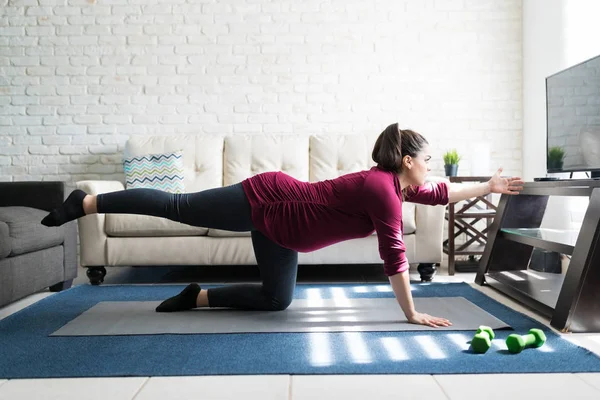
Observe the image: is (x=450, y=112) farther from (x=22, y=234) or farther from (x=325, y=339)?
(x=22, y=234)

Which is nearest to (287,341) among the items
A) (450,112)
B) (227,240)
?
(227,240)

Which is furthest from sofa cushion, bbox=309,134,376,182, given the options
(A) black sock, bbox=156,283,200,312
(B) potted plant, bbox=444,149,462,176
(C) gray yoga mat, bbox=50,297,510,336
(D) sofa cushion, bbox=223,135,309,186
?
(A) black sock, bbox=156,283,200,312

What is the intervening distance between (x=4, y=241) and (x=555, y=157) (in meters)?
2.57

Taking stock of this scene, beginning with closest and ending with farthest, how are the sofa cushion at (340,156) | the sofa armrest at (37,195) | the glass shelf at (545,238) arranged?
the glass shelf at (545,238) → the sofa armrest at (37,195) → the sofa cushion at (340,156)

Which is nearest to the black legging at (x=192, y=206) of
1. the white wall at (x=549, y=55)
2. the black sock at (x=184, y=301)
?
the black sock at (x=184, y=301)

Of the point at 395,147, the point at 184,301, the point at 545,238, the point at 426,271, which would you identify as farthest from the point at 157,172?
the point at 545,238

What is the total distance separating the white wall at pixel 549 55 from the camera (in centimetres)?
304

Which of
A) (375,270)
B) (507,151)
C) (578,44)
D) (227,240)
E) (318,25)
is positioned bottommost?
(375,270)

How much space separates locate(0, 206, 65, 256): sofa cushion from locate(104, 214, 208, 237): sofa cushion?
11.5 inches

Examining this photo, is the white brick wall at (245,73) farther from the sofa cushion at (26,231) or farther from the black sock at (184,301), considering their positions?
the black sock at (184,301)

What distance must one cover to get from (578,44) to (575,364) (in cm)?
232

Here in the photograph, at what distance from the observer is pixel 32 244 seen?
239cm

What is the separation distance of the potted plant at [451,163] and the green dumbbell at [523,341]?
192cm

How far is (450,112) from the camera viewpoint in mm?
3771
